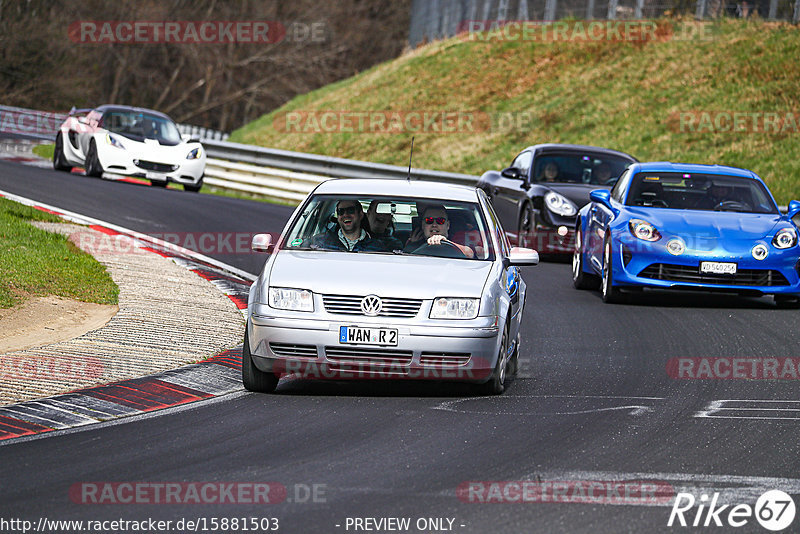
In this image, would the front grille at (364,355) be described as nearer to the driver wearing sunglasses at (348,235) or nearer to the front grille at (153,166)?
the driver wearing sunglasses at (348,235)

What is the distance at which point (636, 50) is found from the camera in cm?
3903

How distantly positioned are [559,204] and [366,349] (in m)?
10.0

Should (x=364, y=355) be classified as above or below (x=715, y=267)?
below

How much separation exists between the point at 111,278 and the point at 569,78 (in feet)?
92.0

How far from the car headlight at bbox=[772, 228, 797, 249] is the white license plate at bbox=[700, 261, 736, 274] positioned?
0.62m

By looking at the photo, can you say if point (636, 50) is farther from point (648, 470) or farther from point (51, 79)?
point (648, 470)

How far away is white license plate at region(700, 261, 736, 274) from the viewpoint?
13609mm

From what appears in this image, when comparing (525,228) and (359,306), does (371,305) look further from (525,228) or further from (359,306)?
(525,228)

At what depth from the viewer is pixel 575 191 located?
1836 centimetres

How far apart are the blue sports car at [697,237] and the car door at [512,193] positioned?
3811 millimetres

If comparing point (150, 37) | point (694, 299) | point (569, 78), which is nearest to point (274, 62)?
point (150, 37)

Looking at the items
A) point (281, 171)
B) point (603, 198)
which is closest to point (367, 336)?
point (603, 198)

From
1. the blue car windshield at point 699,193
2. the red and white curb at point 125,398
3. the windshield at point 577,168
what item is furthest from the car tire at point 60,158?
the red and white curb at point 125,398

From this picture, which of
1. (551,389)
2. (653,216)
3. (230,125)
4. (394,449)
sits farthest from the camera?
(230,125)
